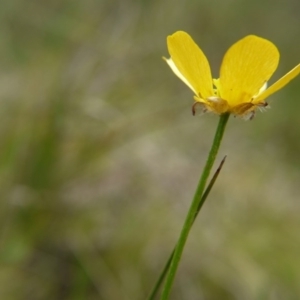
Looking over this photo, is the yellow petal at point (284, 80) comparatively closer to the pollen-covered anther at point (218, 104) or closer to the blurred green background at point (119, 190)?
the pollen-covered anther at point (218, 104)

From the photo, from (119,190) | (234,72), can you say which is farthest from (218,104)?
(119,190)

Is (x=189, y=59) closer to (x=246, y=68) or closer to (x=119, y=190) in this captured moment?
(x=246, y=68)

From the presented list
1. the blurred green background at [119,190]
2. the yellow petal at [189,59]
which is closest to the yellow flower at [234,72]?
the yellow petal at [189,59]

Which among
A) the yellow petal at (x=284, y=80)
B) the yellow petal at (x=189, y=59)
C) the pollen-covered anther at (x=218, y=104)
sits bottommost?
the pollen-covered anther at (x=218, y=104)

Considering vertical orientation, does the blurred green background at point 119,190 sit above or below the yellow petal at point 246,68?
below

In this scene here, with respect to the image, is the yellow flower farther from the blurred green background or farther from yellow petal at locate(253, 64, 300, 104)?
the blurred green background

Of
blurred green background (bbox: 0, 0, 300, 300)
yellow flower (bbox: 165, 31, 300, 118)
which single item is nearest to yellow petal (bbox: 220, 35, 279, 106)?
yellow flower (bbox: 165, 31, 300, 118)

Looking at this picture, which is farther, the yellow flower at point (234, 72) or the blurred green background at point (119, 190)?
the blurred green background at point (119, 190)
